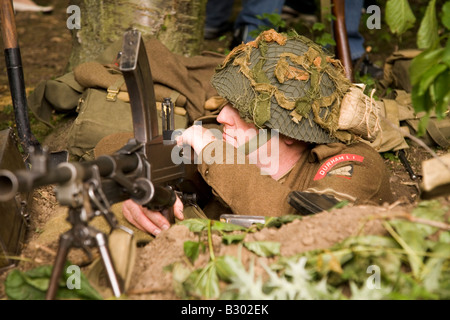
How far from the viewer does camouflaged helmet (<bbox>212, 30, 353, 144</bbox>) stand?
2758 mm

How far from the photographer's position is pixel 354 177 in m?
2.79

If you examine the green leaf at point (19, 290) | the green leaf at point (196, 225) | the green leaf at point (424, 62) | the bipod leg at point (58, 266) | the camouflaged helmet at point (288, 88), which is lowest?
the green leaf at point (19, 290)

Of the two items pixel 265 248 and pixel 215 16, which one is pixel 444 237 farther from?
pixel 215 16

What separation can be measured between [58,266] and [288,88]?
5.33ft

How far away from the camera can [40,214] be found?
9.66 feet

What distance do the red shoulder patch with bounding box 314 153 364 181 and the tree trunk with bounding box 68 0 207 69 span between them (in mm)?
2179

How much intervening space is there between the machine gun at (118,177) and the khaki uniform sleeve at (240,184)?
15 cm

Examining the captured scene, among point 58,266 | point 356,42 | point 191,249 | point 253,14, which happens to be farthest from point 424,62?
point 253,14

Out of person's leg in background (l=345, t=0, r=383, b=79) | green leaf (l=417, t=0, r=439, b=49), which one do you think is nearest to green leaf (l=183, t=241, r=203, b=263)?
green leaf (l=417, t=0, r=439, b=49)

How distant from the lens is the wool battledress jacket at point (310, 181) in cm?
268

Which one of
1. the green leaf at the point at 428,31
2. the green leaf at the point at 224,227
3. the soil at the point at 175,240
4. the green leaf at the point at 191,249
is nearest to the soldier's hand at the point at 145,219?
the soil at the point at 175,240

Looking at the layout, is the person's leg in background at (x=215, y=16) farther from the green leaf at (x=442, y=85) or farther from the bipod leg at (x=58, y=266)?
the bipod leg at (x=58, y=266)
